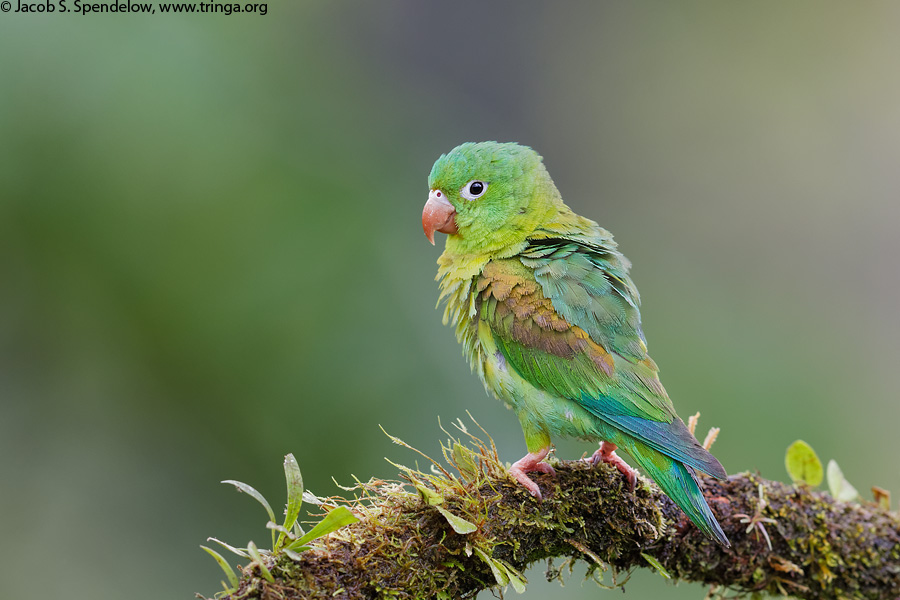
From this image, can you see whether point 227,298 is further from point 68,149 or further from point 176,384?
point 68,149

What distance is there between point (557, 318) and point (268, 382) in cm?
315

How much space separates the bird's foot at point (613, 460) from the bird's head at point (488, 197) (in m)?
1.25

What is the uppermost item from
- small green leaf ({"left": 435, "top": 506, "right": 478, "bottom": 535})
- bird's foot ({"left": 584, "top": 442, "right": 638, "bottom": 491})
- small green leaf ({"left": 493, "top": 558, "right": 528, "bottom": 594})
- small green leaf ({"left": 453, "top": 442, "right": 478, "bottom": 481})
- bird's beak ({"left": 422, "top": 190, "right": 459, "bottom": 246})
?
bird's beak ({"left": 422, "top": 190, "right": 459, "bottom": 246})

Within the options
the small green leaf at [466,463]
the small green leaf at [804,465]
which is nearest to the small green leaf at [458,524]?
the small green leaf at [466,463]

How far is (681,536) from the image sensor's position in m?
3.28

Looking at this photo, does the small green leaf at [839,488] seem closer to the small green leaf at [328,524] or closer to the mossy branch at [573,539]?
the mossy branch at [573,539]

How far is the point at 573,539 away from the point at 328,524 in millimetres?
1173

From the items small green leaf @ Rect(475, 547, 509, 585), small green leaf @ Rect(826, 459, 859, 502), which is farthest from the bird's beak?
small green leaf @ Rect(826, 459, 859, 502)

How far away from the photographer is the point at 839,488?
3750 mm

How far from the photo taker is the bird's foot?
3338 millimetres

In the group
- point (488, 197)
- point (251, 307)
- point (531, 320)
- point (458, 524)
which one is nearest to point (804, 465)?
point (531, 320)

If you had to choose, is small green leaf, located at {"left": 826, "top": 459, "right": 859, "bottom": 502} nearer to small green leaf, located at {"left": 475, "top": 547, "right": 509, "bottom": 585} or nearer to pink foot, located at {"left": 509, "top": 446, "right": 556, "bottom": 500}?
pink foot, located at {"left": 509, "top": 446, "right": 556, "bottom": 500}

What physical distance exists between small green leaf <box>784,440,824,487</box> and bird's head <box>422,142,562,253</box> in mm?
1802

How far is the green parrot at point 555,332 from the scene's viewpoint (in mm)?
3309
